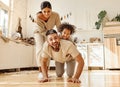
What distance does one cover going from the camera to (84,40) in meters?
6.17

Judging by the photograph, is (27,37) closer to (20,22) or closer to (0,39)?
(20,22)

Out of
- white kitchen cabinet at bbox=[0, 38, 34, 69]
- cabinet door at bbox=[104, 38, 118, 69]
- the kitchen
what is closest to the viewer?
white kitchen cabinet at bbox=[0, 38, 34, 69]

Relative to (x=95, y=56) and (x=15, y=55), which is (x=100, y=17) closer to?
(x=95, y=56)

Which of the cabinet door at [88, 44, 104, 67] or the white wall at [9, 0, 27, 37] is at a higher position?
the white wall at [9, 0, 27, 37]

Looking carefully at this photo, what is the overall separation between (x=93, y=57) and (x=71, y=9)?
174cm

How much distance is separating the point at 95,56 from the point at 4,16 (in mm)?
2605

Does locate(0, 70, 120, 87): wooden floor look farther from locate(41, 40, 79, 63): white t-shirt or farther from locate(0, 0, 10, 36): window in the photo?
locate(0, 0, 10, 36): window

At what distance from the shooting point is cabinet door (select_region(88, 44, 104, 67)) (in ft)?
18.1

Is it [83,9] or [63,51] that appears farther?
[83,9]

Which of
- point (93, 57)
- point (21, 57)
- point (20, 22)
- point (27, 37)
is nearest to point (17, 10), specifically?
point (20, 22)

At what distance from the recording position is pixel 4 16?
5.36 m

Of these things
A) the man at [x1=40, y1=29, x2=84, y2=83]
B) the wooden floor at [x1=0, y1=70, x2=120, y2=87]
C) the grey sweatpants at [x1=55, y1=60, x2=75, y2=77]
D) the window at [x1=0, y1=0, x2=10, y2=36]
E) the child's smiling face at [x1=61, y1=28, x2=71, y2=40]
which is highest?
the window at [x1=0, y1=0, x2=10, y2=36]

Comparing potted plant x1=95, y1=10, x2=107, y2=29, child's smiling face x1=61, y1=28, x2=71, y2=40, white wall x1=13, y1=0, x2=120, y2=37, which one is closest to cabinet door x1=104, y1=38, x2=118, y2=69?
potted plant x1=95, y1=10, x2=107, y2=29

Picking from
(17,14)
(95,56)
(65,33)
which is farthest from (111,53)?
(65,33)
